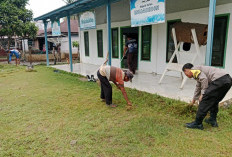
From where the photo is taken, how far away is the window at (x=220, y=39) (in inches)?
230

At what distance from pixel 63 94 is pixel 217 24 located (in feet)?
17.0

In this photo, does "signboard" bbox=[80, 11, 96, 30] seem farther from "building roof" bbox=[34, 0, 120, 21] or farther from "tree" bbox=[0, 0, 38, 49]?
"tree" bbox=[0, 0, 38, 49]

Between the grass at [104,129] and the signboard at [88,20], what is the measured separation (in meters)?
3.41

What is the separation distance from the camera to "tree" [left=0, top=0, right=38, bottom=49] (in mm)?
14940

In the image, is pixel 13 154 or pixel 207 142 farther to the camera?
pixel 207 142

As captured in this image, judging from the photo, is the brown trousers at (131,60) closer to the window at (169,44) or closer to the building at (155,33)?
the building at (155,33)

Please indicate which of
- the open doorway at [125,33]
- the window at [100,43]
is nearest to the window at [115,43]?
the open doorway at [125,33]

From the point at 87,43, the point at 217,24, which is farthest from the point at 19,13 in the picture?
the point at 217,24

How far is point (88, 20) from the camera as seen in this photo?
7.64 metres

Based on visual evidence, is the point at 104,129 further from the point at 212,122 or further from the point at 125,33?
the point at 125,33

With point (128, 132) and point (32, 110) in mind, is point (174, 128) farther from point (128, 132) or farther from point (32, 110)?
point (32, 110)

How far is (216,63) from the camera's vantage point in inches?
242

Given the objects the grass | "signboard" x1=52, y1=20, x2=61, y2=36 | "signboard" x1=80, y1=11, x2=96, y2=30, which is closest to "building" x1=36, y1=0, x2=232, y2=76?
"signboard" x1=80, y1=11, x2=96, y2=30

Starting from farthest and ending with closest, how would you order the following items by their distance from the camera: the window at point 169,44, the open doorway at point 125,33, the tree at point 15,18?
the tree at point 15,18 → the open doorway at point 125,33 → the window at point 169,44
